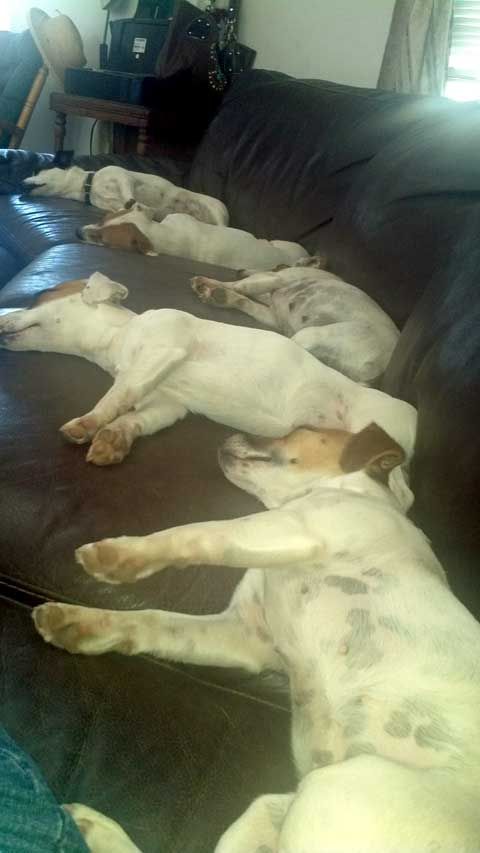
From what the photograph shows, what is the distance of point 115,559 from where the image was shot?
129 cm

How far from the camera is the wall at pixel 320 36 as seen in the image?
4.58m

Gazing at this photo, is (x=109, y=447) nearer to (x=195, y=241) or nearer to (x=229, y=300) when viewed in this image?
(x=229, y=300)

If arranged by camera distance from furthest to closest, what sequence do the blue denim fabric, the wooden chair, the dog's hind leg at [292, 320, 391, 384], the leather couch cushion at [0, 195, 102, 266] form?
the wooden chair
the leather couch cushion at [0, 195, 102, 266]
the dog's hind leg at [292, 320, 391, 384]
the blue denim fabric

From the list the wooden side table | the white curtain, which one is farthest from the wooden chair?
the white curtain

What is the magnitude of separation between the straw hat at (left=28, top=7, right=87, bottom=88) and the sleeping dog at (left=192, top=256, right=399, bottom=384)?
3.94 metres

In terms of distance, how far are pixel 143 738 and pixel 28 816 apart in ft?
1.69

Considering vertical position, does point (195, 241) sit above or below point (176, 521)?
above

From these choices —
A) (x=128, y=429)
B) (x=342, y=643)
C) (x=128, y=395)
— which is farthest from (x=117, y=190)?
(x=342, y=643)

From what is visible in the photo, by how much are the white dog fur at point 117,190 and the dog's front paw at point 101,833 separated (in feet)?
11.2

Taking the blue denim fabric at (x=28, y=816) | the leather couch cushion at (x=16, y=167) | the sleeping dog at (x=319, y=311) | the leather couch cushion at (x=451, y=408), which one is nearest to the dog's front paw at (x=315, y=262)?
the sleeping dog at (x=319, y=311)

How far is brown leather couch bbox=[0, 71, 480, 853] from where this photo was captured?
4.10 ft

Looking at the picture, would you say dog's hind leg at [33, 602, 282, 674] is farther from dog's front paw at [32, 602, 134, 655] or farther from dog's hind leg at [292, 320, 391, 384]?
dog's hind leg at [292, 320, 391, 384]

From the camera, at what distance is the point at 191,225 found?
360 cm

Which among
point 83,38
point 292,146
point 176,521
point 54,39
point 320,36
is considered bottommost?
point 176,521
